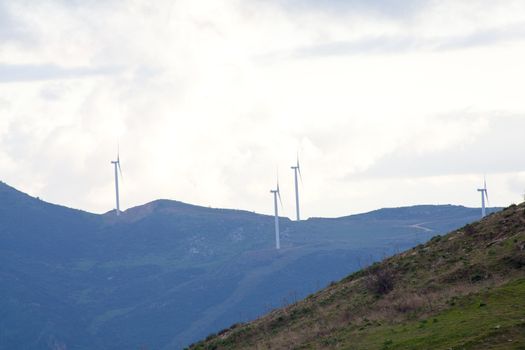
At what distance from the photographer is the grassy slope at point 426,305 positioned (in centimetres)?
5866

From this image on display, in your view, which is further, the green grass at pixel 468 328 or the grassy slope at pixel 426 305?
the grassy slope at pixel 426 305

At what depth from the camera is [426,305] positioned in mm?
67188

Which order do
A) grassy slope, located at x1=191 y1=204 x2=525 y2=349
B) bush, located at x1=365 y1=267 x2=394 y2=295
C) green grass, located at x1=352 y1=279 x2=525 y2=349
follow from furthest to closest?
bush, located at x1=365 y1=267 x2=394 y2=295, grassy slope, located at x1=191 y1=204 x2=525 y2=349, green grass, located at x1=352 y1=279 x2=525 y2=349

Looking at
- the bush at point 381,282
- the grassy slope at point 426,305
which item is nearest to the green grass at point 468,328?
the grassy slope at point 426,305

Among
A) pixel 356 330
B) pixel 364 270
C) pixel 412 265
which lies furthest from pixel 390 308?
pixel 364 270

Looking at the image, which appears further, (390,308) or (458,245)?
(458,245)

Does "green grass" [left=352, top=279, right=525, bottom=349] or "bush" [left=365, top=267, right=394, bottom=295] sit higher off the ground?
"bush" [left=365, top=267, right=394, bottom=295]

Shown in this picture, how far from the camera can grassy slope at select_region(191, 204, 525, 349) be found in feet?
192

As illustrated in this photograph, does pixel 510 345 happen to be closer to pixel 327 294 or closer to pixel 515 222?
pixel 515 222

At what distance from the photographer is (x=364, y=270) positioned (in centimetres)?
8606

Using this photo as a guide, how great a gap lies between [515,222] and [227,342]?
19792 mm

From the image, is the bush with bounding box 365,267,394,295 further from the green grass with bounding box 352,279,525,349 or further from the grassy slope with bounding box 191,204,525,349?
the green grass with bounding box 352,279,525,349

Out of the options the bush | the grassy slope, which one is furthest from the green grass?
the bush

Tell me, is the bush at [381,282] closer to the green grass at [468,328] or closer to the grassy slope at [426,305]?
the grassy slope at [426,305]
